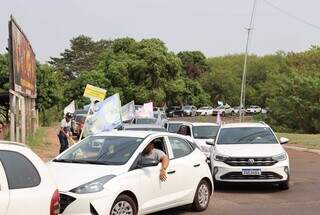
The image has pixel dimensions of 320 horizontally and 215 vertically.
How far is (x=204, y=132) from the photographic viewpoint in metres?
19.8

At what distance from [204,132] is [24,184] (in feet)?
46.8

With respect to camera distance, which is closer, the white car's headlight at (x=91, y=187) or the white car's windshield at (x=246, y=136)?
the white car's headlight at (x=91, y=187)

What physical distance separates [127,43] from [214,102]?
2548cm

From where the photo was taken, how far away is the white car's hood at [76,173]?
28.0 ft

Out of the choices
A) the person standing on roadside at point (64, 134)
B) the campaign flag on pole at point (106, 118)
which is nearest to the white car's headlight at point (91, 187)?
the person standing on roadside at point (64, 134)

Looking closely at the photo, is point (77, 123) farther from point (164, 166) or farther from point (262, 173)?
point (164, 166)

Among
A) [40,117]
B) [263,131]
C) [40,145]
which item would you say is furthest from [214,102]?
[263,131]

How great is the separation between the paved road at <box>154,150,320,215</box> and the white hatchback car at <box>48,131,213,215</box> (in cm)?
60

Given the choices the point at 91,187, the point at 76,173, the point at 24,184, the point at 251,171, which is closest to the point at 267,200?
the point at 251,171

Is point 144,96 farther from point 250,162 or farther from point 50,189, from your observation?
point 50,189

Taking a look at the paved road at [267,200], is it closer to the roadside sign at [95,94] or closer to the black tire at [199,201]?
the black tire at [199,201]

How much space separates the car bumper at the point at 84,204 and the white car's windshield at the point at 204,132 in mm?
11165

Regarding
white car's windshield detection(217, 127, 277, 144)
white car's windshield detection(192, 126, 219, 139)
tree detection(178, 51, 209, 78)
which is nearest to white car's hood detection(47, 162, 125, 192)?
white car's windshield detection(217, 127, 277, 144)

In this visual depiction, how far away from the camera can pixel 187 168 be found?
10781 mm
